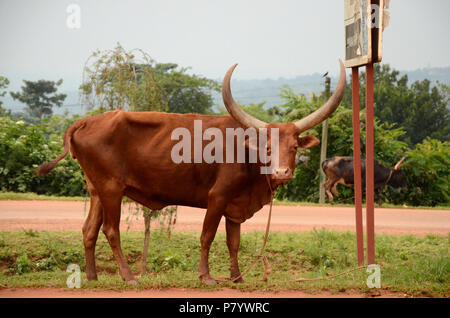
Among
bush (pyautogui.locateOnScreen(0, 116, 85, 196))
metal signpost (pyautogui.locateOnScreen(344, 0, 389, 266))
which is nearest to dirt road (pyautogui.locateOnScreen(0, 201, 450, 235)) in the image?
bush (pyautogui.locateOnScreen(0, 116, 85, 196))

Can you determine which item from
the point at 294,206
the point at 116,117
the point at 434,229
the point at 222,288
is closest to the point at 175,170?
the point at 116,117

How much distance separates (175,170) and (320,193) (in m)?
11.4

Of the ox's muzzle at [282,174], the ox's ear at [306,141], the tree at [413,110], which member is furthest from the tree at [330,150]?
the tree at [413,110]

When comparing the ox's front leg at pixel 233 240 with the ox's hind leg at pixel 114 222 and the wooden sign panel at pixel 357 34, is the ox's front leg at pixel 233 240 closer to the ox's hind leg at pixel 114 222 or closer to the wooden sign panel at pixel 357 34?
the ox's hind leg at pixel 114 222

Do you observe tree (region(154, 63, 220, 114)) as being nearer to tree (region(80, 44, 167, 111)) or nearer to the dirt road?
the dirt road

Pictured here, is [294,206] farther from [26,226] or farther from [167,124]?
[167,124]

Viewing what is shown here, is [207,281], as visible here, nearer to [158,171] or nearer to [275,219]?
[158,171]

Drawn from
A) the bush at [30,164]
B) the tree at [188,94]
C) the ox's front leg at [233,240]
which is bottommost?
the ox's front leg at [233,240]

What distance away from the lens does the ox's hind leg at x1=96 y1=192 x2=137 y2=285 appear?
5867 millimetres

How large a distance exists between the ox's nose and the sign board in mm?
2020

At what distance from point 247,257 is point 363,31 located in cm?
389

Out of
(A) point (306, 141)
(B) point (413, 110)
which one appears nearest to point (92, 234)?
(A) point (306, 141)

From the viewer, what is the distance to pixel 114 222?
5938 mm

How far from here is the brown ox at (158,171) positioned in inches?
231
